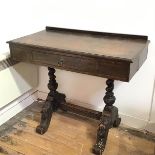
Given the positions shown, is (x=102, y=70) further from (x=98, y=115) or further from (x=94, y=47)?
(x=98, y=115)

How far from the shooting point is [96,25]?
189 cm

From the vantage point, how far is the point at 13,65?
1973mm

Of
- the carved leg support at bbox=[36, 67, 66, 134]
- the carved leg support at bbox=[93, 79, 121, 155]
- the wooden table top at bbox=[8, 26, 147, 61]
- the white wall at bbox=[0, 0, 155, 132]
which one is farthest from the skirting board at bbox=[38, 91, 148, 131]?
the wooden table top at bbox=[8, 26, 147, 61]

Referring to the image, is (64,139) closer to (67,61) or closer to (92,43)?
(67,61)

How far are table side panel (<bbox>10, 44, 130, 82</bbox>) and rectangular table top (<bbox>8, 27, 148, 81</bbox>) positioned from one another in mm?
17

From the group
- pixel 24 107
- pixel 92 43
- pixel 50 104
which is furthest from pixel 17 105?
pixel 92 43

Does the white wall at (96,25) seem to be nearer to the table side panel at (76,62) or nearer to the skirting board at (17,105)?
the skirting board at (17,105)

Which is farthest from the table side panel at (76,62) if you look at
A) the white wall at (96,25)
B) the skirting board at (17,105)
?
the skirting board at (17,105)

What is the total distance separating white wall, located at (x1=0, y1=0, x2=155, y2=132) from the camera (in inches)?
67.9

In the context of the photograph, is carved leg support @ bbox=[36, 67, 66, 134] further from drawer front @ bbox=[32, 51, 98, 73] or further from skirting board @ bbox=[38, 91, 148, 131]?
skirting board @ bbox=[38, 91, 148, 131]

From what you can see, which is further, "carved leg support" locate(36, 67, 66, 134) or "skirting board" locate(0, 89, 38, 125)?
"skirting board" locate(0, 89, 38, 125)

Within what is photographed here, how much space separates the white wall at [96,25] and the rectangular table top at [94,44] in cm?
7

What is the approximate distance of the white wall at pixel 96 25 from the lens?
1726mm

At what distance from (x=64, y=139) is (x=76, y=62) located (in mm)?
707
